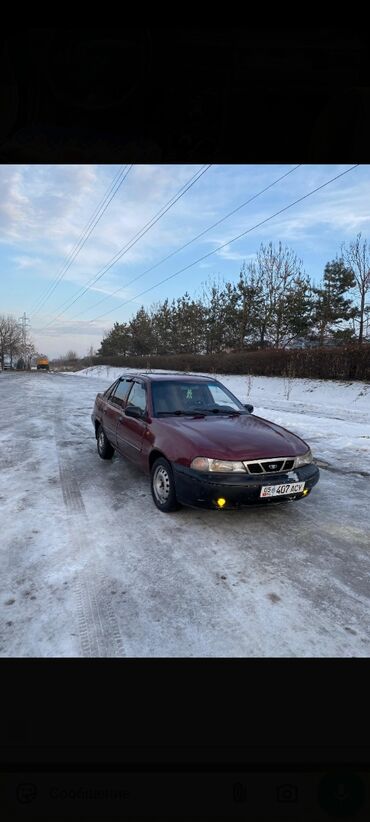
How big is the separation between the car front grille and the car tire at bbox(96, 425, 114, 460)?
2954 mm

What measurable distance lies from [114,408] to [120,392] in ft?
0.87

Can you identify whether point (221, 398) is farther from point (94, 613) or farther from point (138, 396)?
point (94, 613)

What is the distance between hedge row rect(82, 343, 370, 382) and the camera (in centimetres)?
1894

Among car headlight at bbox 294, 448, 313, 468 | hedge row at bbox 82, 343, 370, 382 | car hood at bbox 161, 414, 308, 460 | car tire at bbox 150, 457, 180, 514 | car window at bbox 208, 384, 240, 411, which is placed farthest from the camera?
hedge row at bbox 82, 343, 370, 382

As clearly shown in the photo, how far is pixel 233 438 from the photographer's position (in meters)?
4.04

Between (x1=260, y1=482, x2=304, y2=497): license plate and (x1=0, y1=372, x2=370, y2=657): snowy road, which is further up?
(x1=260, y1=482, x2=304, y2=497): license plate

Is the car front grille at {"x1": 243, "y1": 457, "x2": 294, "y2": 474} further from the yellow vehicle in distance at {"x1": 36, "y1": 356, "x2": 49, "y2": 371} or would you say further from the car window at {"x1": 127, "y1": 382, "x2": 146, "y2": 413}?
the yellow vehicle in distance at {"x1": 36, "y1": 356, "x2": 49, "y2": 371}

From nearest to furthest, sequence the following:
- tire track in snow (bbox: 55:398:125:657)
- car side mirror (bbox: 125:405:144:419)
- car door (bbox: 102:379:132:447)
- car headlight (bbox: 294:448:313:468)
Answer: tire track in snow (bbox: 55:398:125:657)
car headlight (bbox: 294:448:313:468)
car side mirror (bbox: 125:405:144:419)
car door (bbox: 102:379:132:447)

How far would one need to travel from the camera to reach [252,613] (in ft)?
8.66

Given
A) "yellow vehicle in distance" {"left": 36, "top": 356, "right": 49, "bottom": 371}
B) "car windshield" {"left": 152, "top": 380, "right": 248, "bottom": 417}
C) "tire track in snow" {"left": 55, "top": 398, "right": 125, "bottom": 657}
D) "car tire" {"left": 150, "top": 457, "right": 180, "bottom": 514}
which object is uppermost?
"yellow vehicle in distance" {"left": 36, "top": 356, "right": 49, "bottom": 371}

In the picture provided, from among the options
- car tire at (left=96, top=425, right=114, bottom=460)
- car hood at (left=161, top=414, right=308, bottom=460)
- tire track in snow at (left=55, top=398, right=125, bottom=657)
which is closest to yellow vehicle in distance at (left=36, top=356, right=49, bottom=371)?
car tire at (left=96, top=425, right=114, bottom=460)
